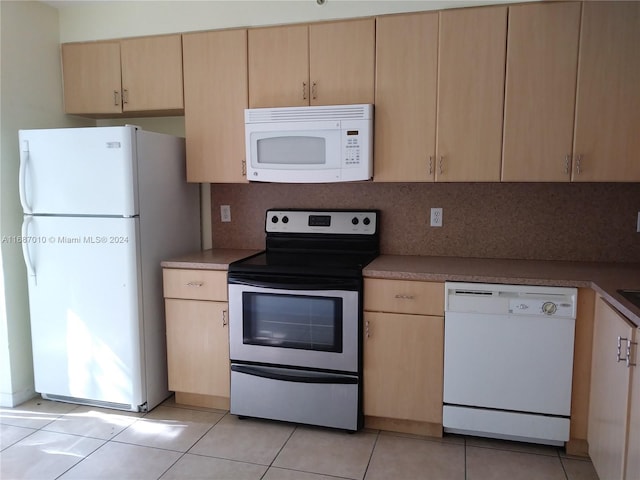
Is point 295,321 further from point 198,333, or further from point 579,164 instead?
point 579,164

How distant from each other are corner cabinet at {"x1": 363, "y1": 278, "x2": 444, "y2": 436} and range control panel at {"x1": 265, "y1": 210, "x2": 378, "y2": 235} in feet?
1.82

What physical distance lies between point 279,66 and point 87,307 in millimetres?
1777

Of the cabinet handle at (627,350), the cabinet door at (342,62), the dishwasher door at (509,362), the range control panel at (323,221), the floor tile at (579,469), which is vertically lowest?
the floor tile at (579,469)

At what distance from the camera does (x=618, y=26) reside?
229cm

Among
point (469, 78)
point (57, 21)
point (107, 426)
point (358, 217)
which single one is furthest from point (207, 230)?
point (469, 78)

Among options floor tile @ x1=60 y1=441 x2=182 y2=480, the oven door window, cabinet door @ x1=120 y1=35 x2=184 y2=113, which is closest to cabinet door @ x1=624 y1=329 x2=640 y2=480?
the oven door window

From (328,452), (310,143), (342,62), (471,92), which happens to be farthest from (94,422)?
(471,92)

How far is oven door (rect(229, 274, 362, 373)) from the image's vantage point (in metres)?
2.47

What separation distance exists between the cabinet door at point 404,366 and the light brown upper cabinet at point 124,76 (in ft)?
6.01

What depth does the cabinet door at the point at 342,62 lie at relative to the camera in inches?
103

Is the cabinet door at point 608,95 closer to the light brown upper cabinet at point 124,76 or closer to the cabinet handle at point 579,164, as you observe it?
the cabinet handle at point 579,164

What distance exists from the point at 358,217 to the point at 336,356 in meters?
0.89

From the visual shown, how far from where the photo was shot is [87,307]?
9.07 feet

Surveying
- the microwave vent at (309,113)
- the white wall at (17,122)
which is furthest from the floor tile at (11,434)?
the microwave vent at (309,113)
